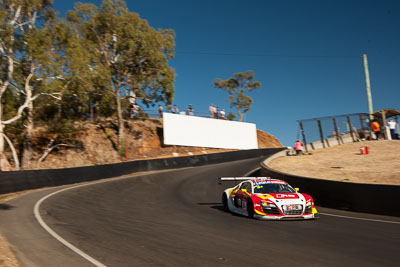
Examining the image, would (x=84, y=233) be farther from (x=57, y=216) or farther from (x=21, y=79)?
(x=21, y=79)

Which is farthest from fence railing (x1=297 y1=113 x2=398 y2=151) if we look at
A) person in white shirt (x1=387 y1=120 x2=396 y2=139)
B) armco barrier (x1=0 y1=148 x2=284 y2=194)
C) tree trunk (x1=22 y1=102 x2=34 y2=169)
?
Result: tree trunk (x1=22 y1=102 x2=34 y2=169)

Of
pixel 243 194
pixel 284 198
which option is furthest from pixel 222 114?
pixel 284 198

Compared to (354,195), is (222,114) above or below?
above

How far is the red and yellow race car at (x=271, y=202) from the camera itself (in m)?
11.0

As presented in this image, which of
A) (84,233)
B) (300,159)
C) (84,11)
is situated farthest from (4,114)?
(84,233)

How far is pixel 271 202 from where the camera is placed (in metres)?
11.1

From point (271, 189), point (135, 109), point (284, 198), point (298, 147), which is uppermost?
point (135, 109)

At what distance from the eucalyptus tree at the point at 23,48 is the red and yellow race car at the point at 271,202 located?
26.4 metres

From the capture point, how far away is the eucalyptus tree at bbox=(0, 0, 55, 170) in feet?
108

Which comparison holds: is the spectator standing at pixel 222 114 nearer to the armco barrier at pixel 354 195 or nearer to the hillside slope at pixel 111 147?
the hillside slope at pixel 111 147

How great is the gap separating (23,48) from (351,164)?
29498 millimetres

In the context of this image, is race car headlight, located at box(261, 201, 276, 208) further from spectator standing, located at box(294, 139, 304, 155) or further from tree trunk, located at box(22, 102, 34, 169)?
tree trunk, located at box(22, 102, 34, 169)

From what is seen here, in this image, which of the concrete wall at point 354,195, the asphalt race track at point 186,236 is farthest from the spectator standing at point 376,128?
the asphalt race track at point 186,236

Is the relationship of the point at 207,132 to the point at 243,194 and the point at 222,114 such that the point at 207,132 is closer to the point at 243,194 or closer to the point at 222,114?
the point at 222,114
